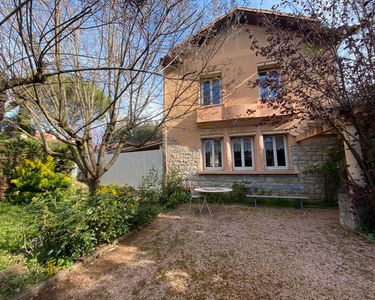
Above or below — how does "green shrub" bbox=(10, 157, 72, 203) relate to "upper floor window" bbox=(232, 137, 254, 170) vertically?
below

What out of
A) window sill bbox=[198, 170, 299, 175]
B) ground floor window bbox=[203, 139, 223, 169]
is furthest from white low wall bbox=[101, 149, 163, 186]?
window sill bbox=[198, 170, 299, 175]

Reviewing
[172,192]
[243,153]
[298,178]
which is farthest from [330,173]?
[172,192]

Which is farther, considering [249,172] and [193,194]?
[249,172]

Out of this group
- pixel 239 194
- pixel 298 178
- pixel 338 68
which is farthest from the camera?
pixel 239 194

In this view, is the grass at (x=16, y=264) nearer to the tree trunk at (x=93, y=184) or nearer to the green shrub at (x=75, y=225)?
the green shrub at (x=75, y=225)

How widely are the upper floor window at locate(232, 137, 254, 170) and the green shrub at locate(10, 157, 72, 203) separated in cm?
739

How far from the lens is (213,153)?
9.12m

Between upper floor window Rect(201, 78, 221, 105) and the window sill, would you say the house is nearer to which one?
the window sill

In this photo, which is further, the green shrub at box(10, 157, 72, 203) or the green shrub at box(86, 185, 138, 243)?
the green shrub at box(10, 157, 72, 203)

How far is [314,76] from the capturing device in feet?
13.0

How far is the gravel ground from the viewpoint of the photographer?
2.59 m

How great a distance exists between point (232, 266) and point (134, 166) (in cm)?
976

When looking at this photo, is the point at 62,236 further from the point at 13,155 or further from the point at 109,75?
the point at 13,155

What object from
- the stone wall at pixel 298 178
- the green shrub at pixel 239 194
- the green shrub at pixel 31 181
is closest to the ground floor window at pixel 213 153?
the stone wall at pixel 298 178
